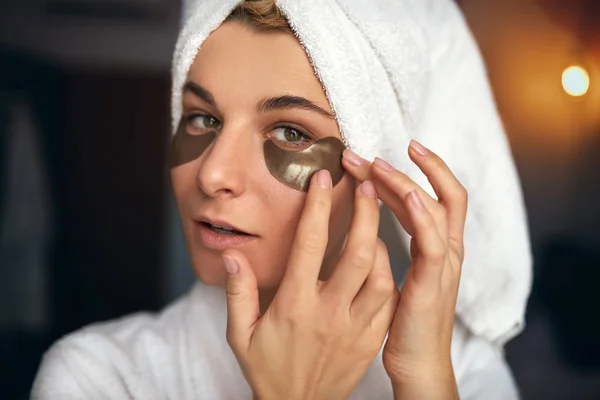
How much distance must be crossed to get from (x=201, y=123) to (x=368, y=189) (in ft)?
0.75

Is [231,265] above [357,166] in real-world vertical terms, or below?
below

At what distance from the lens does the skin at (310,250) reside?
1.85ft

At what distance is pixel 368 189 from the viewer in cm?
59

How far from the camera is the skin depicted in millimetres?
562

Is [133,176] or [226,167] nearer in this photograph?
[226,167]

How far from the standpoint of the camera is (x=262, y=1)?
63cm

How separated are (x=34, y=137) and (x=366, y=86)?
26.0 inches

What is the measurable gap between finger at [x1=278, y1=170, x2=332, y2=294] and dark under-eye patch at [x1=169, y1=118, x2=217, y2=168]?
166mm

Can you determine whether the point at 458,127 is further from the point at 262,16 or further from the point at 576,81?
the point at 262,16

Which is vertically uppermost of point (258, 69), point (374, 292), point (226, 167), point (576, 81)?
point (576, 81)

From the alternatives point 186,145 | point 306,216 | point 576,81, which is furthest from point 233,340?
point 576,81

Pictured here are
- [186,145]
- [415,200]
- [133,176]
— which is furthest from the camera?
[133,176]

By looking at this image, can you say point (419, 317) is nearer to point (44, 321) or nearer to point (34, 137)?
point (44, 321)

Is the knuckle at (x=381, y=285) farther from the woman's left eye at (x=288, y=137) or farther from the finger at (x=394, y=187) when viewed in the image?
the woman's left eye at (x=288, y=137)
